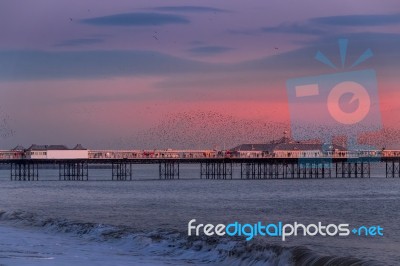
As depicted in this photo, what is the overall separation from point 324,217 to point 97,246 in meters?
12.8

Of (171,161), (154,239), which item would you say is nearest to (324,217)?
(154,239)

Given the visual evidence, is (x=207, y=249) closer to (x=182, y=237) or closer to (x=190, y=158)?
(x=182, y=237)

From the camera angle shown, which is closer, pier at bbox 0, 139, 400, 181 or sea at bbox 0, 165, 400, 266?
sea at bbox 0, 165, 400, 266

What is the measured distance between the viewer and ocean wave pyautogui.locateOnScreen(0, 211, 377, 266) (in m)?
19.0

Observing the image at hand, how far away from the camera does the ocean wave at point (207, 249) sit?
19000 mm

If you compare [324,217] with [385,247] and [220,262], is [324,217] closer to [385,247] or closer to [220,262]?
[385,247]

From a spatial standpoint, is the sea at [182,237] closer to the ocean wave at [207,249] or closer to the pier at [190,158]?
the ocean wave at [207,249]

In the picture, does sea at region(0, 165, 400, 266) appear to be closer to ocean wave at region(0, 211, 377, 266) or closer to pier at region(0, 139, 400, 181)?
ocean wave at region(0, 211, 377, 266)

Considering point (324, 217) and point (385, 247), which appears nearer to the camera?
point (385, 247)

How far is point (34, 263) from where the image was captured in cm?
1848

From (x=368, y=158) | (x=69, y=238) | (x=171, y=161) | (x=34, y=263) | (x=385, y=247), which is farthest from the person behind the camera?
(x=368, y=158)

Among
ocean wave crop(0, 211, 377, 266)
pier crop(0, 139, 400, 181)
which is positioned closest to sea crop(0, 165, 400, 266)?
ocean wave crop(0, 211, 377, 266)

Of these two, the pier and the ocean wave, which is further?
the pier

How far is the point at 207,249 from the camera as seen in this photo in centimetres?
2106
